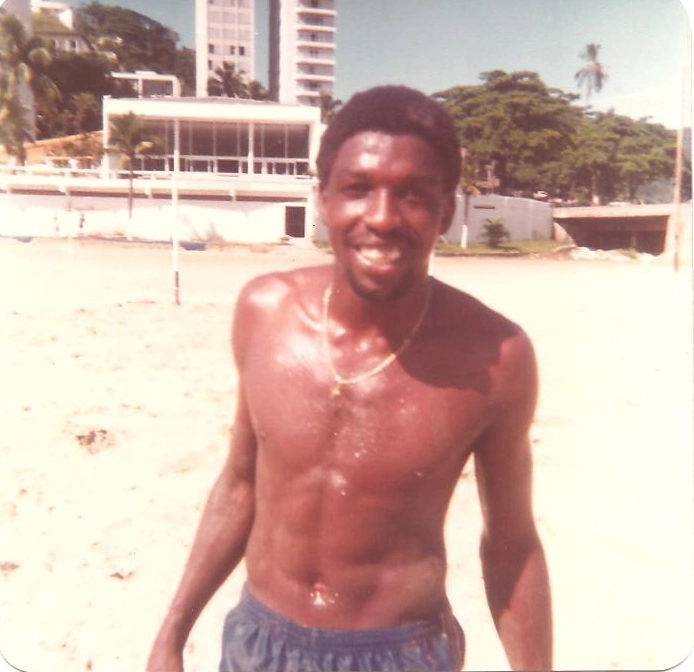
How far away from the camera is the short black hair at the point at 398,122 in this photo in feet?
2.97

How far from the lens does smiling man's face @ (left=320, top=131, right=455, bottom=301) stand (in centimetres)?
89

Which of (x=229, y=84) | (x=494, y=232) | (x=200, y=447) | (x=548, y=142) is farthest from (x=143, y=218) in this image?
(x=200, y=447)

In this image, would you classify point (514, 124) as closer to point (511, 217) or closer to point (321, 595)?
point (511, 217)

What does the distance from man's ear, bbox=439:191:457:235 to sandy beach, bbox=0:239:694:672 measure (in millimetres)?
419

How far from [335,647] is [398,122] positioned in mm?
725

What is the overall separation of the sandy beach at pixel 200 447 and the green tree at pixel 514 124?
262 millimetres

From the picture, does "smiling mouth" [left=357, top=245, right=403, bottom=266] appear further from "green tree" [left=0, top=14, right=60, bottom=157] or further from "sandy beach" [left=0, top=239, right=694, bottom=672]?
"green tree" [left=0, top=14, right=60, bottom=157]

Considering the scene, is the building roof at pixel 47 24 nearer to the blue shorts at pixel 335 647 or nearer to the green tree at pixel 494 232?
the green tree at pixel 494 232

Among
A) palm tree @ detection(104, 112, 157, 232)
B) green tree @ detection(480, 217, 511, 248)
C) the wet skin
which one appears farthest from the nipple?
palm tree @ detection(104, 112, 157, 232)

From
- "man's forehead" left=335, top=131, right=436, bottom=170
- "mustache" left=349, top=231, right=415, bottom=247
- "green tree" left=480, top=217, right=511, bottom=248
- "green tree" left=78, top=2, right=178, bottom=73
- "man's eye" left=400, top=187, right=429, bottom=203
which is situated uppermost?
"green tree" left=78, top=2, right=178, bottom=73

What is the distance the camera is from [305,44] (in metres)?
1.46

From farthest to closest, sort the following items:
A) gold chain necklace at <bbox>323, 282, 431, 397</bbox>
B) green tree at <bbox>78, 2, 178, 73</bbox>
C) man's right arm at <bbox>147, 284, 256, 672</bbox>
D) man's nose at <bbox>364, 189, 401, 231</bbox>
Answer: green tree at <bbox>78, 2, 178, 73</bbox> → man's right arm at <bbox>147, 284, 256, 672</bbox> → gold chain necklace at <bbox>323, 282, 431, 397</bbox> → man's nose at <bbox>364, 189, 401, 231</bbox>

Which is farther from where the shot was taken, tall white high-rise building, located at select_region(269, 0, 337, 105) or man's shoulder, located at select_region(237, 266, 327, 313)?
tall white high-rise building, located at select_region(269, 0, 337, 105)

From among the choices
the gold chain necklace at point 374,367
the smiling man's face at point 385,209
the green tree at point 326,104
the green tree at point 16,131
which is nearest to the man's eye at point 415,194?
the smiling man's face at point 385,209
